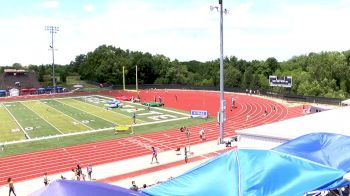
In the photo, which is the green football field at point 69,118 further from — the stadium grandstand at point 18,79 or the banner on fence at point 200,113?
the stadium grandstand at point 18,79

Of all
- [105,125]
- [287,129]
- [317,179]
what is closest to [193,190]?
[317,179]

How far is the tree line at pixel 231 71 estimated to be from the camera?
72.3 meters

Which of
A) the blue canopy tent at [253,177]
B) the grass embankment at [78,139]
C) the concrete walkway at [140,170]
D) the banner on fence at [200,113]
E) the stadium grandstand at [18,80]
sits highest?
the stadium grandstand at [18,80]

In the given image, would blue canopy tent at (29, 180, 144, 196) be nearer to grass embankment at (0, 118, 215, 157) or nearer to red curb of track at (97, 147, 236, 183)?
red curb of track at (97, 147, 236, 183)

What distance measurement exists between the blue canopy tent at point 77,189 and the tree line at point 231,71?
65.9 meters

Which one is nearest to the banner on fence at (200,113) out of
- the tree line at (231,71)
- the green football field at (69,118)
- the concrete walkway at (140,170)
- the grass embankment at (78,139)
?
the grass embankment at (78,139)

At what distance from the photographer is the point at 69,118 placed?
4431cm

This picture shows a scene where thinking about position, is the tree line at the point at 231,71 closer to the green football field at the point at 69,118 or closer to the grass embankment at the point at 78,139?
the green football field at the point at 69,118

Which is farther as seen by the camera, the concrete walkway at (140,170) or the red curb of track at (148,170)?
the red curb of track at (148,170)

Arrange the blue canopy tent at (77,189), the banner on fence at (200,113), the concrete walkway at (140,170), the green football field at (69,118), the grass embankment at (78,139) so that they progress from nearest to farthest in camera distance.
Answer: the blue canopy tent at (77,189), the concrete walkway at (140,170), the grass embankment at (78,139), the green football field at (69,118), the banner on fence at (200,113)

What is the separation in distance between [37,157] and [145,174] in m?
9.28

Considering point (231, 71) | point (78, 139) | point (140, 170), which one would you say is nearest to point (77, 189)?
point (140, 170)

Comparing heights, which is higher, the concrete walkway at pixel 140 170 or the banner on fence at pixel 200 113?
the banner on fence at pixel 200 113

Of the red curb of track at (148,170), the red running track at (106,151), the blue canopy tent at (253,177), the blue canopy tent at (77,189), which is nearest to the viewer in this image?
the blue canopy tent at (77,189)
